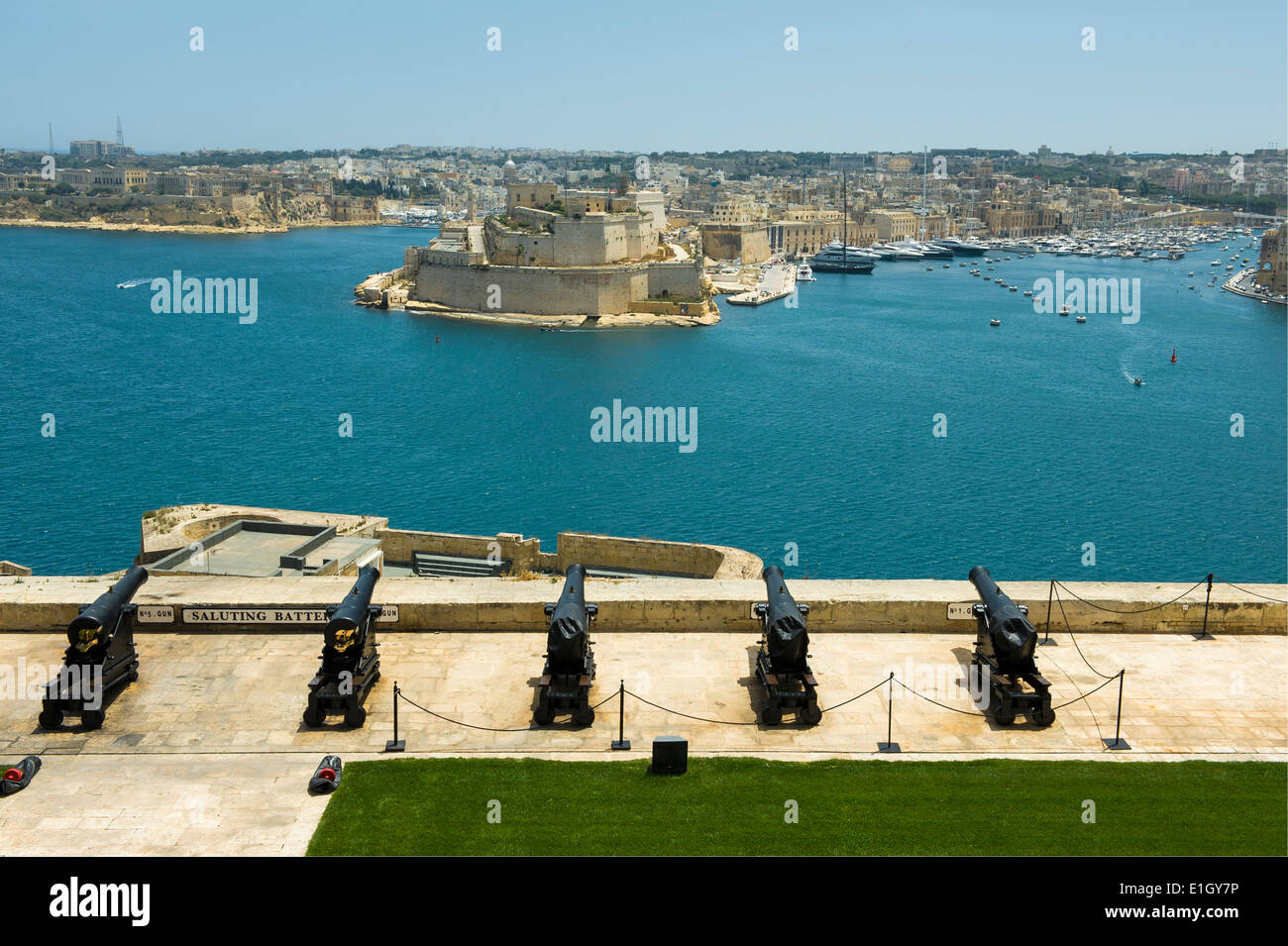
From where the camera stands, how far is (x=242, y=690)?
8109mm

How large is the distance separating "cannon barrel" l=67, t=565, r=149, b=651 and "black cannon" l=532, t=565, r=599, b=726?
3.04 metres

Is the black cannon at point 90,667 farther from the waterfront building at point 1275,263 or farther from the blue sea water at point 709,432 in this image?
the waterfront building at point 1275,263

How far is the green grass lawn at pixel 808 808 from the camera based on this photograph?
612cm

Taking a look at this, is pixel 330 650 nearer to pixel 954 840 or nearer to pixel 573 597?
pixel 573 597

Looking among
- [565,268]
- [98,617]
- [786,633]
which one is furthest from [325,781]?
[565,268]

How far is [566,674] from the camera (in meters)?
7.75

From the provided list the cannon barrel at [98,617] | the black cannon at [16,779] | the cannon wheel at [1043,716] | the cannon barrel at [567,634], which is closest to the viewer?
the black cannon at [16,779]

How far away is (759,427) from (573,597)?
34.3m

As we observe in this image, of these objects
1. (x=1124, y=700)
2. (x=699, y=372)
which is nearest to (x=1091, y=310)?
(x=699, y=372)

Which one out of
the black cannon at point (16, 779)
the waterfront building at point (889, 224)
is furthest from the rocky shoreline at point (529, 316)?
the waterfront building at point (889, 224)

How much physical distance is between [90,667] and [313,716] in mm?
1617

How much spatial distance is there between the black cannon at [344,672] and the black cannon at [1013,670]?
14.6 ft

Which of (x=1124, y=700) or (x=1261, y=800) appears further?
(x=1124, y=700)
